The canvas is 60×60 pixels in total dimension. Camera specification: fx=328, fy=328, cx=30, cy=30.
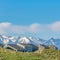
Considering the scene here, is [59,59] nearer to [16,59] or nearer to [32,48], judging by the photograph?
[16,59]

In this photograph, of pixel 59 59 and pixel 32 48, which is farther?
pixel 32 48

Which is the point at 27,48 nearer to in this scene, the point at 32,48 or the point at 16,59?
the point at 32,48

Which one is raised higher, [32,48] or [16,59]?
[32,48]

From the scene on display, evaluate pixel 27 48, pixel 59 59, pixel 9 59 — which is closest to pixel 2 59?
pixel 9 59

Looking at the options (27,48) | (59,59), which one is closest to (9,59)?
(59,59)

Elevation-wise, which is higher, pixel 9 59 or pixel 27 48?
pixel 27 48

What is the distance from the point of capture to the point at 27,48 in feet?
363

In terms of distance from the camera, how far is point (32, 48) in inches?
4385

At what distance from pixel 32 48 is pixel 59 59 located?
76.5m

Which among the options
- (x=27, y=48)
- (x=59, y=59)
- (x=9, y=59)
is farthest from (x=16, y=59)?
(x=27, y=48)

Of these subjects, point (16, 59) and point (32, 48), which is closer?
point (16, 59)

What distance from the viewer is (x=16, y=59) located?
35.8 metres

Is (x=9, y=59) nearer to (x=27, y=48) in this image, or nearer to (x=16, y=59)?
(x=16, y=59)

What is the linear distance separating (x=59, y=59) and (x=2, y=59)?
256 inches
